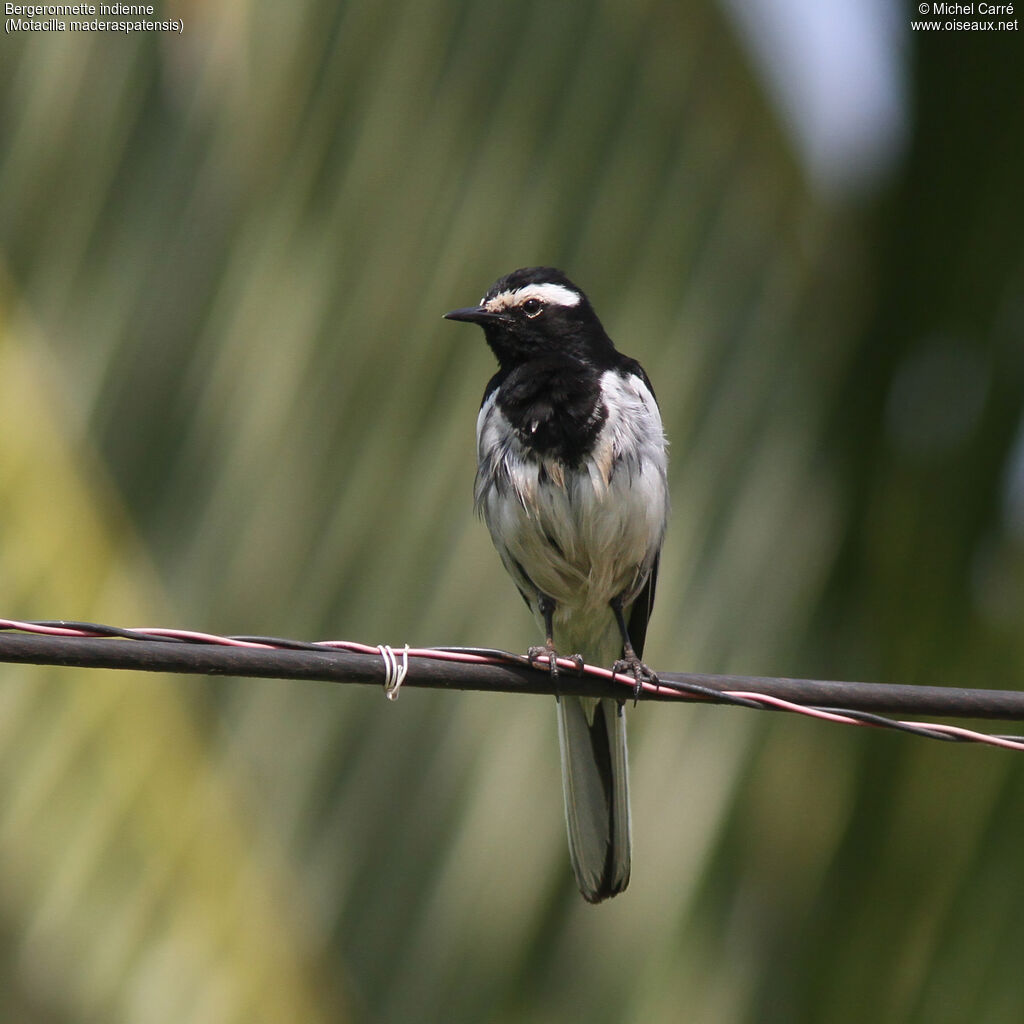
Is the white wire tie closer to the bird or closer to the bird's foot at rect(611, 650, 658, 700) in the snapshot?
the bird's foot at rect(611, 650, 658, 700)

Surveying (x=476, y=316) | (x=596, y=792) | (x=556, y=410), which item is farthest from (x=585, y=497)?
(x=596, y=792)

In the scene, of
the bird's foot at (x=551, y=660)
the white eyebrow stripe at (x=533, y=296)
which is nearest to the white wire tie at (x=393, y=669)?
the bird's foot at (x=551, y=660)

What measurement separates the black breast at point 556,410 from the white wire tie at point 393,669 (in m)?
1.90

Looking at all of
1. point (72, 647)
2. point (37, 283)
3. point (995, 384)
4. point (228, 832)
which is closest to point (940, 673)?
point (995, 384)

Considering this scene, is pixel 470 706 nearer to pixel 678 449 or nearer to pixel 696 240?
pixel 678 449

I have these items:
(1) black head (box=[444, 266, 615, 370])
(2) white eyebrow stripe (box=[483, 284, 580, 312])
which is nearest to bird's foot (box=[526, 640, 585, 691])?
(1) black head (box=[444, 266, 615, 370])

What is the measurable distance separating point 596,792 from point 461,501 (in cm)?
124

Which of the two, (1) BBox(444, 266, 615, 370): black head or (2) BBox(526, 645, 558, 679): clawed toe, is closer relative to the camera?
(2) BBox(526, 645, 558, 679): clawed toe

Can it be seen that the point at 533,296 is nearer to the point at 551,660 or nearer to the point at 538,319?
the point at 538,319

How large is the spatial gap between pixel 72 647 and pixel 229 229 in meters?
2.53

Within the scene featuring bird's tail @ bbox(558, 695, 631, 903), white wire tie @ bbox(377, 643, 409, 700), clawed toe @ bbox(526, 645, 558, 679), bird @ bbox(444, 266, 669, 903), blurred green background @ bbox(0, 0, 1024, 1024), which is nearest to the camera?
white wire tie @ bbox(377, 643, 409, 700)

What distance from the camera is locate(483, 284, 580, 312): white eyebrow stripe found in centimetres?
600

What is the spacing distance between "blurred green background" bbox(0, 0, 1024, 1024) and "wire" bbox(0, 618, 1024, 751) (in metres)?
1.32

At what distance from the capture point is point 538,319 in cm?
609
